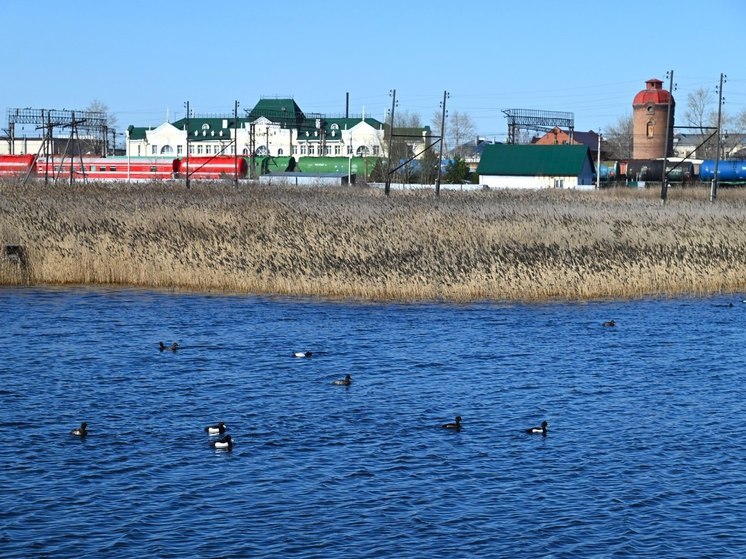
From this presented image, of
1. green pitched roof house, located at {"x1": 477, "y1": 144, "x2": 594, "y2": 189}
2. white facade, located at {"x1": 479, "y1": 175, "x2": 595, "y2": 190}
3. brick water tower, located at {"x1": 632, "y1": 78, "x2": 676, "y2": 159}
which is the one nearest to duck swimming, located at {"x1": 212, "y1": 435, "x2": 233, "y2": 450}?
green pitched roof house, located at {"x1": 477, "y1": 144, "x2": 594, "y2": 189}

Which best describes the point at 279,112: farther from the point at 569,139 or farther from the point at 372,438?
the point at 372,438

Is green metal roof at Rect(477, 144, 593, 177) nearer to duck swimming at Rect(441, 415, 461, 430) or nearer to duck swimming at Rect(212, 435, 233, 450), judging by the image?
duck swimming at Rect(441, 415, 461, 430)

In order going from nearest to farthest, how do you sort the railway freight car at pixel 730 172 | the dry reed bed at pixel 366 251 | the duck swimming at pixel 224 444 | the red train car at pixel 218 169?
the duck swimming at pixel 224 444 < the dry reed bed at pixel 366 251 < the red train car at pixel 218 169 < the railway freight car at pixel 730 172

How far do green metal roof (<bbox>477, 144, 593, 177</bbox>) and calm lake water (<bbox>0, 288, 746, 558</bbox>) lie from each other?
6431 centimetres

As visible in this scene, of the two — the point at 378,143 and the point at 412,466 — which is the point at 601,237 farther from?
the point at 378,143

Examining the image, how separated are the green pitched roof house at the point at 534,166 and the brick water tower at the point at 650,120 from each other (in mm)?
28578

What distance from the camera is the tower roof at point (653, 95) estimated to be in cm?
12175

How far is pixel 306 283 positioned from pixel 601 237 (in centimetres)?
1014

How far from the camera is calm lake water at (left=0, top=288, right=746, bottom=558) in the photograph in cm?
1287

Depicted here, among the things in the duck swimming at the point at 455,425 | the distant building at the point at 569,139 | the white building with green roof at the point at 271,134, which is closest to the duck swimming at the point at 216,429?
the duck swimming at the point at 455,425

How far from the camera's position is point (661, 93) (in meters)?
122

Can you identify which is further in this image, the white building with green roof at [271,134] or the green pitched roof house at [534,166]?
the white building with green roof at [271,134]

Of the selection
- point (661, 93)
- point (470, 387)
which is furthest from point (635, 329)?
point (661, 93)

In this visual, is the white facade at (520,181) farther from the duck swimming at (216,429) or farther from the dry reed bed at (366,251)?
the duck swimming at (216,429)
